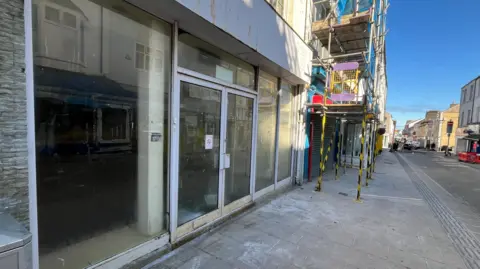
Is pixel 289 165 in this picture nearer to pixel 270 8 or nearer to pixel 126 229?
pixel 270 8

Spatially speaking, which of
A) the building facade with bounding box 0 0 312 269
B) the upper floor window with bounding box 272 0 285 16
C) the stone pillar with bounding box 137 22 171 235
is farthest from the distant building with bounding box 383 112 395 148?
the stone pillar with bounding box 137 22 171 235

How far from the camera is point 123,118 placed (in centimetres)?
252

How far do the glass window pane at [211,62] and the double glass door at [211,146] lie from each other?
0.68ft

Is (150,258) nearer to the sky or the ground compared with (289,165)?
nearer to the ground

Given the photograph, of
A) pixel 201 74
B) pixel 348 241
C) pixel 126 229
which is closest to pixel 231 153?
pixel 201 74

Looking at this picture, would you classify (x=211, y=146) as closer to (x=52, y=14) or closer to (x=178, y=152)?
(x=178, y=152)

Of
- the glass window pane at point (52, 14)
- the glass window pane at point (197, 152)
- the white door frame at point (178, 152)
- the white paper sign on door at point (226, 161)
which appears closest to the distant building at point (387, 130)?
the white door frame at point (178, 152)

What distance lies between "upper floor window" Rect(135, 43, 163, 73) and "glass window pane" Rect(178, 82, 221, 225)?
40 cm

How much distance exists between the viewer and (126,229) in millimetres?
2686

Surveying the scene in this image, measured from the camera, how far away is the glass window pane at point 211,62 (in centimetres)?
308

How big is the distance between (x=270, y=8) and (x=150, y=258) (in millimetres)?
4245

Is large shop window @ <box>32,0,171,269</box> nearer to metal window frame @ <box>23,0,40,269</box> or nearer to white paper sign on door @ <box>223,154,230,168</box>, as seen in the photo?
metal window frame @ <box>23,0,40,269</box>

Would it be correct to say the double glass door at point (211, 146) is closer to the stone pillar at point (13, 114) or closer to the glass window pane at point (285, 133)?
the glass window pane at point (285, 133)

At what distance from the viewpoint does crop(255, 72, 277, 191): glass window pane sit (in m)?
5.04
